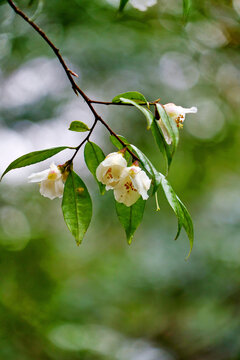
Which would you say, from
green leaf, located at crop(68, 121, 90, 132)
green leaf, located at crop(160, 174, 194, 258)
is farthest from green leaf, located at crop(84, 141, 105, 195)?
green leaf, located at crop(160, 174, 194, 258)

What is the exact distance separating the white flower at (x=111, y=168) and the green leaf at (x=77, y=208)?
8 centimetres

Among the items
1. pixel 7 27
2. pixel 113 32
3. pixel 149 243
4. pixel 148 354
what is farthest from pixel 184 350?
pixel 7 27

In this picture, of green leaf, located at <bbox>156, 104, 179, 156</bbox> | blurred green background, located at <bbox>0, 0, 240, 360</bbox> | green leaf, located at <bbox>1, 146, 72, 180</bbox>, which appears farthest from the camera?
blurred green background, located at <bbox>0, 0, 240, 360</bbox>

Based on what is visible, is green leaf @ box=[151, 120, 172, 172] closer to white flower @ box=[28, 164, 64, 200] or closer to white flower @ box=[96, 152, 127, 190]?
white flower @ box=[96, 152, 127, 190]

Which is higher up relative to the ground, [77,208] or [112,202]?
[77,208]

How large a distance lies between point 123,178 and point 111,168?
31mm

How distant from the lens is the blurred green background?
292 cm

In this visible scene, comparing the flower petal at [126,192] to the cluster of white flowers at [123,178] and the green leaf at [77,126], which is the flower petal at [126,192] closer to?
the cluster of white flowers at [123,178]

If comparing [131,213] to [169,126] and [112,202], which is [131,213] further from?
[112,202]

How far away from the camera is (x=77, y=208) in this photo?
0.82m

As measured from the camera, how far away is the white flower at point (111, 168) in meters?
0.75

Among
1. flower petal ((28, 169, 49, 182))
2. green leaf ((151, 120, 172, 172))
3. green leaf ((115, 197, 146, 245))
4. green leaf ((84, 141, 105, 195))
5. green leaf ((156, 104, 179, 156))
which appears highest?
green leaf ((156, 104, 179, 156))

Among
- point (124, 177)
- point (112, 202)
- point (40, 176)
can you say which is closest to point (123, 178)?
point (124, 177)

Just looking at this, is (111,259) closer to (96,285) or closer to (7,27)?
(96,285)
